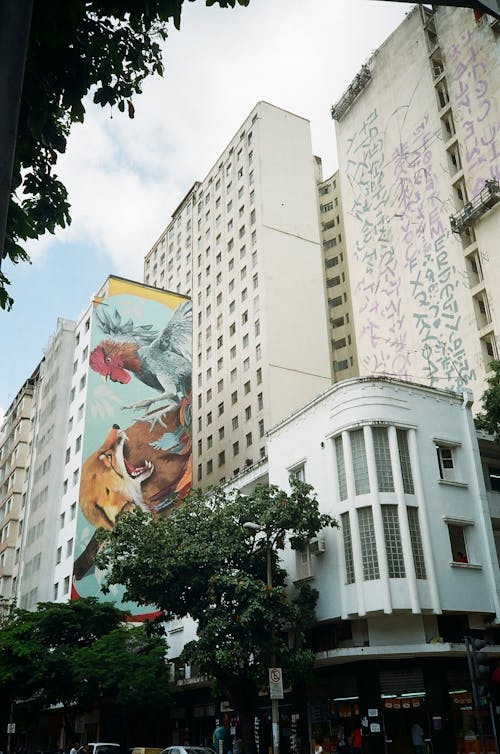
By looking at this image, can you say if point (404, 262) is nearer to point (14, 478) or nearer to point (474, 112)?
point (474, 112)

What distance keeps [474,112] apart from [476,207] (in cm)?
711

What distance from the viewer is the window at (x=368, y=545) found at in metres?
26.1

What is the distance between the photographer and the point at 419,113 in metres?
54.8

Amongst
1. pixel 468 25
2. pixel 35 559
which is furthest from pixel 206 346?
pixel 468 25

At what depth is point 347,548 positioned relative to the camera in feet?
89.6

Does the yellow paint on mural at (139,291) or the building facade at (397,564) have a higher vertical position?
the yellow paint on mural at (139,291)

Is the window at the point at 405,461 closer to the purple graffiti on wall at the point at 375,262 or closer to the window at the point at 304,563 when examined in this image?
the window at the point at 304,563

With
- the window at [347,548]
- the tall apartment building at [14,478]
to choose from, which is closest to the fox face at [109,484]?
the tall apartment building at [14,478]

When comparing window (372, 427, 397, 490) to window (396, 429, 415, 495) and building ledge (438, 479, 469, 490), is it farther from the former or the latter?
building ledge (438, 479, 469, 490)

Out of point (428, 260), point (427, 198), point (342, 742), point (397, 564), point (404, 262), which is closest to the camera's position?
point (397, 564)

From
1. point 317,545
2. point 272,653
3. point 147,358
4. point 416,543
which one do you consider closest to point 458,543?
point 416,543

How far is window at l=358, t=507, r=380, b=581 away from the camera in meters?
26.1

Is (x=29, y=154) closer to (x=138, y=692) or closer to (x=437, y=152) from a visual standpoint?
(x=138, y=692)

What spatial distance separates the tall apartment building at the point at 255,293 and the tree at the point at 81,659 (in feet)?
86.8
